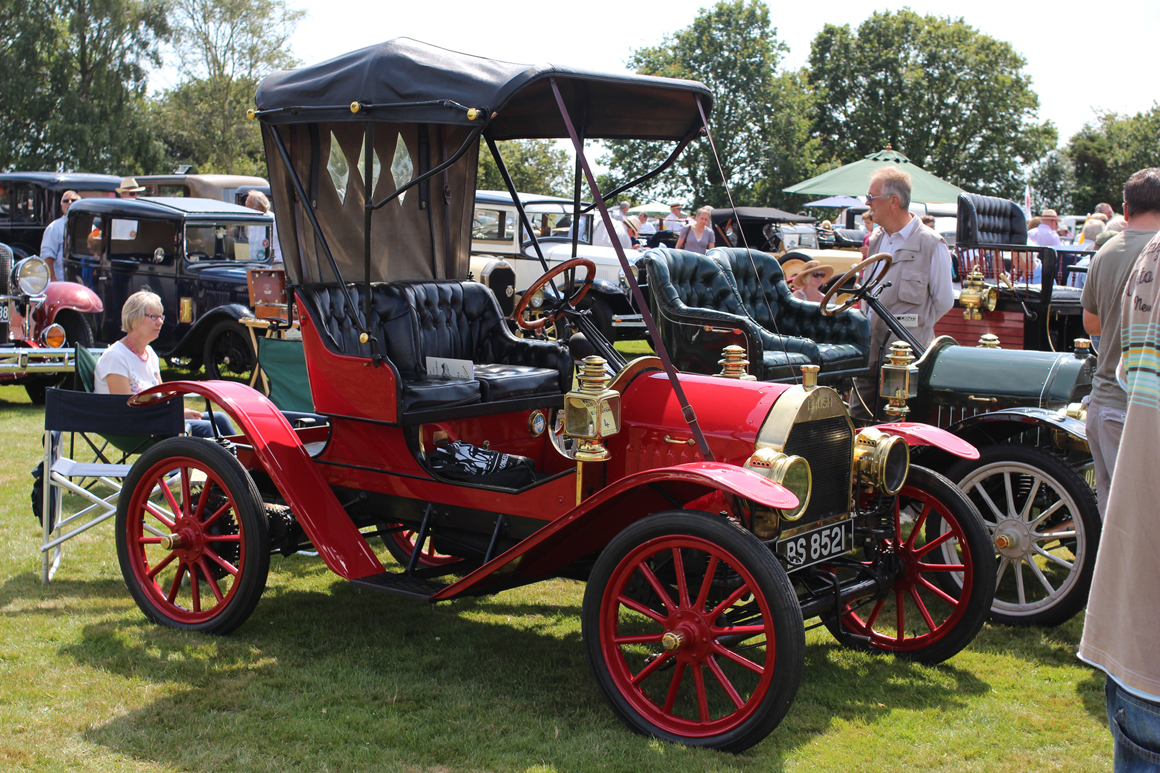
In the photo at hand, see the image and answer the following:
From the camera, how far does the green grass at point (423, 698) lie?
2.93 metres

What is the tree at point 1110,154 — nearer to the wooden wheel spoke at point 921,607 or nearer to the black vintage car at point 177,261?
the black vintage car at point 177,261

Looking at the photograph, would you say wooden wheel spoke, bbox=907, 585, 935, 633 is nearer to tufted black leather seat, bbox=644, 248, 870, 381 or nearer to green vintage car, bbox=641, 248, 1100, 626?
green vintage car, bbox=641, 248, 1100, 626

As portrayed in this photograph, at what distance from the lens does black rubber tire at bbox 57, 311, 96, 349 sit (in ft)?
29.1

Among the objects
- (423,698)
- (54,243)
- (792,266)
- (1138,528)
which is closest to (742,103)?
(792,266)

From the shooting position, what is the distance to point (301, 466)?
3.96 m

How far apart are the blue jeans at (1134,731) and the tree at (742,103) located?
33947mm

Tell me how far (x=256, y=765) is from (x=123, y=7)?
34352mm

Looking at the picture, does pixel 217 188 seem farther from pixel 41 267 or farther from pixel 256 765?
pixel 256 765

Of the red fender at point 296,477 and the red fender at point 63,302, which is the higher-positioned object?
the red fender at point 63,302

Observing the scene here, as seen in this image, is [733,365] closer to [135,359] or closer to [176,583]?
[176,583]

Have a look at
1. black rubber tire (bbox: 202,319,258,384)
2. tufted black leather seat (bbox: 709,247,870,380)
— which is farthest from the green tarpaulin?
black rubber tire (bbox: 202,319,258,384)

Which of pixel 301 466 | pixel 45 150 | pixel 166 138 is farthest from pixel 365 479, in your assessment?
pixel 166 138

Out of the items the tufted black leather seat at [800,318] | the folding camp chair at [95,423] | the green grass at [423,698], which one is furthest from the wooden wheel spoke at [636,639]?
the tufted black leather seat at [800,318]

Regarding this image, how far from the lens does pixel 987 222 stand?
26.8ft
